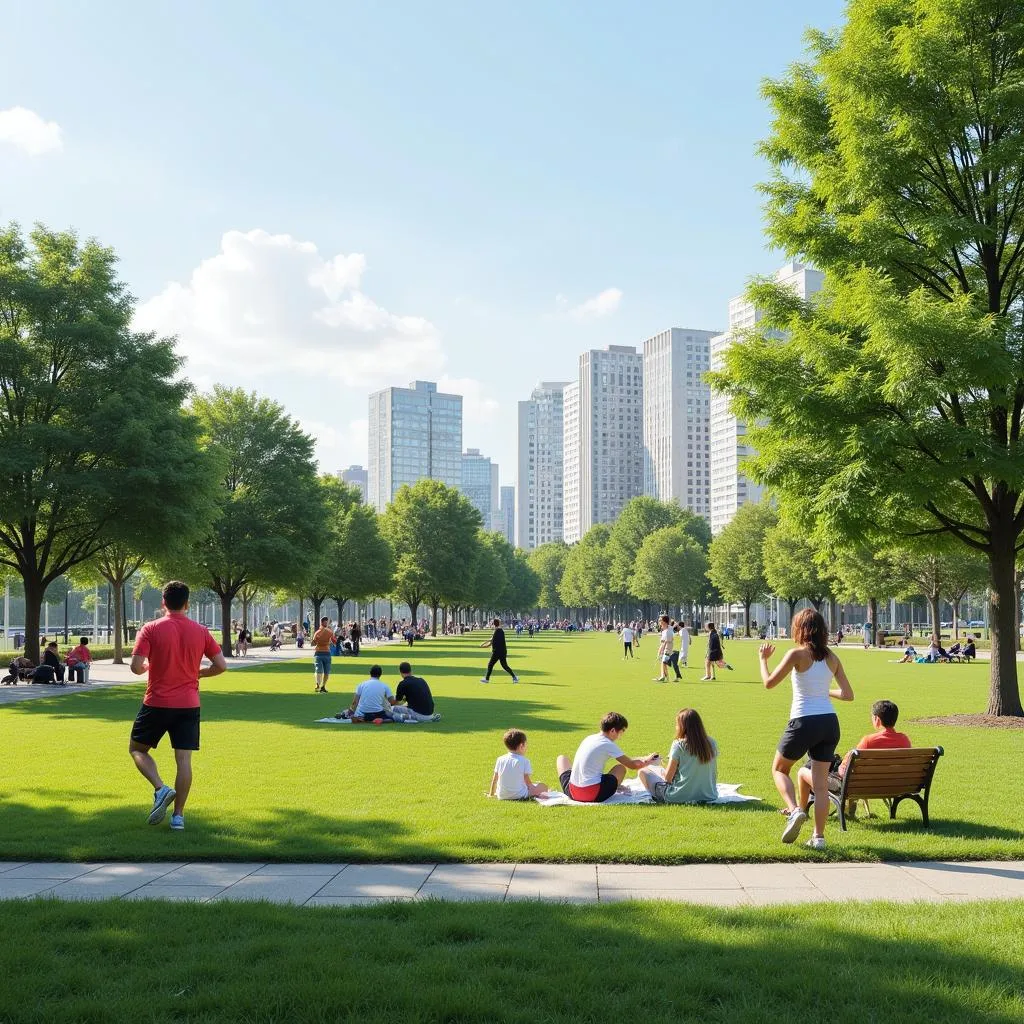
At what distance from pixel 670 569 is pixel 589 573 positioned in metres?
31.1

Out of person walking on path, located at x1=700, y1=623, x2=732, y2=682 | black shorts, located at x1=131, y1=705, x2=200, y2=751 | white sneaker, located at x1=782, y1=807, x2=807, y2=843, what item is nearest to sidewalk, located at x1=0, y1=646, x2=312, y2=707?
black shorts, located at x1=131, y1=705, x2=200, y2=751

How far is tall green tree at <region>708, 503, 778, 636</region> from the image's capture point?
93.3 meters

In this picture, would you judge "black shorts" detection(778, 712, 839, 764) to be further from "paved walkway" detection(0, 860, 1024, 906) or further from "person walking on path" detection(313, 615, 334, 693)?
"person walking on path" detection(313, 615, 334, 693)

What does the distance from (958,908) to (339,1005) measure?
4.08 meters

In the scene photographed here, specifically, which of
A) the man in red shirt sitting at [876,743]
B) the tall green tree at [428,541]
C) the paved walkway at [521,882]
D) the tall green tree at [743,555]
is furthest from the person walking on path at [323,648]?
the tall green tree at [743,555]

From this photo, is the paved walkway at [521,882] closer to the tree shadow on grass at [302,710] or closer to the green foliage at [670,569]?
the tree shadow on grass at [302,710]

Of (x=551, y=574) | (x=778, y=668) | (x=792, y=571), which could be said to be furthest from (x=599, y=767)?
(x=551, y=574)

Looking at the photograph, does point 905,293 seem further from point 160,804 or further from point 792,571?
point 792,571

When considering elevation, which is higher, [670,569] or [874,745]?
[670,569]

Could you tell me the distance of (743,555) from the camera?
94.1 meters

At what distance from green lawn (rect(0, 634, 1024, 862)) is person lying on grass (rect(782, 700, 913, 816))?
413mm

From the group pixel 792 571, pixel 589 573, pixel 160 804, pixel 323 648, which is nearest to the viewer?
pixel 160 804

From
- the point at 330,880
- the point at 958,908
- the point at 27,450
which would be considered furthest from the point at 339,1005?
the point at 27,450

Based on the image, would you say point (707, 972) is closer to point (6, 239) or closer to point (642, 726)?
point (642, 726)
